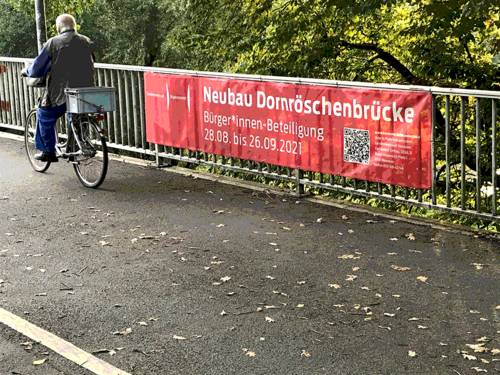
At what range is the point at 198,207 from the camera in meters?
9.92

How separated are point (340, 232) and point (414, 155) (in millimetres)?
1077

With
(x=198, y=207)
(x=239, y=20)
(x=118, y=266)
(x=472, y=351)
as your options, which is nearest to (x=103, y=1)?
(x=239, y=20)

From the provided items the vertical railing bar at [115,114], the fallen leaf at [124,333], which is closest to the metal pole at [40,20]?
the vertical railing bar at [115,114]

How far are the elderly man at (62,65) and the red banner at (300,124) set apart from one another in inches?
46.8

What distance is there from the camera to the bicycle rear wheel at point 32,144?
39.7 feet

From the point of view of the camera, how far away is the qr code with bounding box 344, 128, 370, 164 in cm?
939

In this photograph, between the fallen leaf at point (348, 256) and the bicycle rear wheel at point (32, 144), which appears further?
the bicycle rear wheel at point (32, 144)

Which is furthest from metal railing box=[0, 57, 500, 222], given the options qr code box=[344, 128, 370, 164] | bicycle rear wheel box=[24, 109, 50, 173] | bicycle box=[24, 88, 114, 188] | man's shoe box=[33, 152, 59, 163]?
bicycle rear wheel box=[24, 109, 50, 173]

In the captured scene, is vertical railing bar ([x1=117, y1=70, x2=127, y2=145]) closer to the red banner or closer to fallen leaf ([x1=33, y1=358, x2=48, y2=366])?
the red banner

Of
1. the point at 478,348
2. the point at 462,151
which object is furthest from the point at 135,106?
the point at 478,348

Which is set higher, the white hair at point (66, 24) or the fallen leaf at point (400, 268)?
the white hair at point (66, 24)

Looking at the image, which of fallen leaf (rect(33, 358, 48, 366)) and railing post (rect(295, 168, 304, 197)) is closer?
fallen leaf (rect(33, 358, 48, 366))

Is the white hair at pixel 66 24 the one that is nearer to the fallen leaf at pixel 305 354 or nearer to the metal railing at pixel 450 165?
the metal railing at pixel 450 165

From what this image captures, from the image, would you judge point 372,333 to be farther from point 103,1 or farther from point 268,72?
point 103,1
